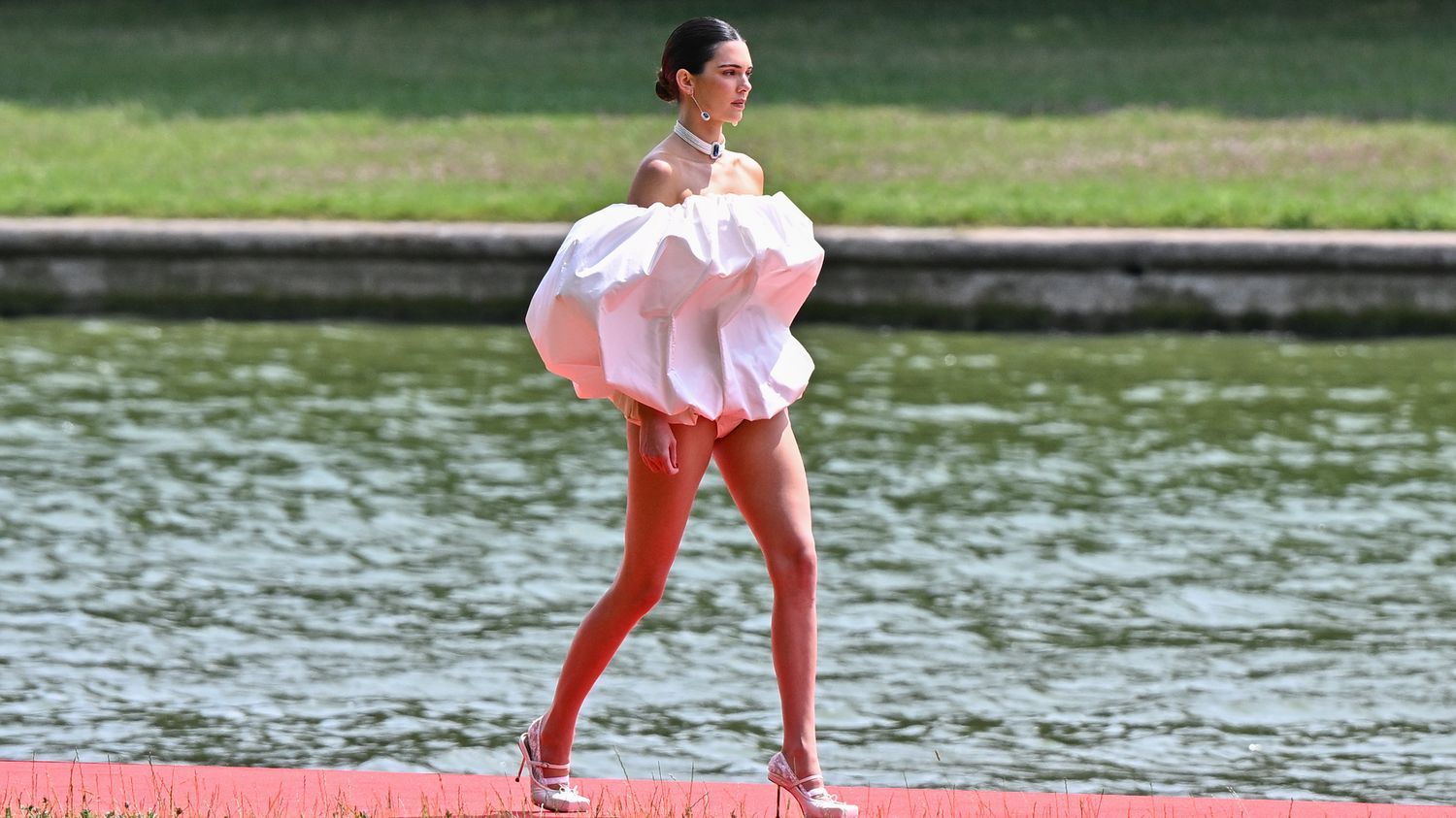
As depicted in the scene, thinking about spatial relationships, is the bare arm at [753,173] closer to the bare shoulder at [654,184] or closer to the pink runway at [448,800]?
the bare shoulder at [654,184]

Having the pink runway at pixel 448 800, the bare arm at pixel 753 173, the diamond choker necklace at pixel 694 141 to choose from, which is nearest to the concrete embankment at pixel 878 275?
the bare arm at pixel 753 173

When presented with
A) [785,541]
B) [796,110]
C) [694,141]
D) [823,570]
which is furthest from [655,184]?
[796,110]

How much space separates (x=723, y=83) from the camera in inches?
179

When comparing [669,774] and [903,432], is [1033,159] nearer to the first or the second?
[903,432]

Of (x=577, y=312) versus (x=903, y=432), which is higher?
(x=577, y=312)

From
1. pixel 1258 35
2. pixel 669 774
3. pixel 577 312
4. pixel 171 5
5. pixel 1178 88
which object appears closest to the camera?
pixel 577 312

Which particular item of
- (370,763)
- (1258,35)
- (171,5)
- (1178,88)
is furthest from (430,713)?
(171,5)

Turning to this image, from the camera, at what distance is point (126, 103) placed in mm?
18469

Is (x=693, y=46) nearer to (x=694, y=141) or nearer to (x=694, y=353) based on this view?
(x=694, y=141)

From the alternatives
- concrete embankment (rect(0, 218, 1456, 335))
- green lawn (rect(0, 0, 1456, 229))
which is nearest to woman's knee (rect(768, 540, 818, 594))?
concrete embankment (rect(0, 218, 1456, 335))

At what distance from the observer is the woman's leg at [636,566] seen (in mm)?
4516

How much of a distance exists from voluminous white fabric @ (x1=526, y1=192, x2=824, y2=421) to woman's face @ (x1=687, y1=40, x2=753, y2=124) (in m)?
0.19

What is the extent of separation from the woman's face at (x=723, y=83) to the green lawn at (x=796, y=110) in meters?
8.72

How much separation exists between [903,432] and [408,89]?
10536 millimetres
